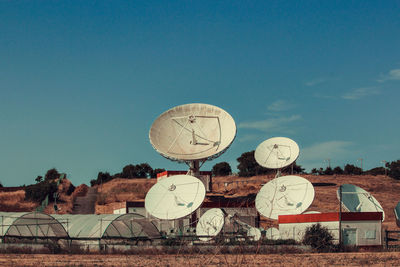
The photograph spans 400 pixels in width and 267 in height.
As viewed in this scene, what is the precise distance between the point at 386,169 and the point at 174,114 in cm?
7234

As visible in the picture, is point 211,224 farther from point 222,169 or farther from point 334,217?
point 222,169

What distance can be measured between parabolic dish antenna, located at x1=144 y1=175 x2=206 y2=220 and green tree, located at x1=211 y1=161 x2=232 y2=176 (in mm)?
75449

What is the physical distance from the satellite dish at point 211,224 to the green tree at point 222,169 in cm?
7922

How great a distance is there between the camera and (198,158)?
222 feet

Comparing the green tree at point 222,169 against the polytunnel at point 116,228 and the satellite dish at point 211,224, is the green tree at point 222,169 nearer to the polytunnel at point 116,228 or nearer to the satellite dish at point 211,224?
the satellite dish at point 211,224

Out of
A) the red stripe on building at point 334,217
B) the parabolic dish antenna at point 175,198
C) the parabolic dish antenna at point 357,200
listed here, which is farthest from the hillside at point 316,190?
the red stripe on building at point 334,217

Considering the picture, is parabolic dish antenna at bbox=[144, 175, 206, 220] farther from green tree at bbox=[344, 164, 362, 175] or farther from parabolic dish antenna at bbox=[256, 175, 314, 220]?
green tree at bbox=[344, 164, 362, 175]

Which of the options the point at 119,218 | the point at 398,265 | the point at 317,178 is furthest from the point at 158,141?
the point at 317,178

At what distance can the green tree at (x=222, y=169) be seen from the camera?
135 meters

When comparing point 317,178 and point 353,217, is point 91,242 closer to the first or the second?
point 353,217

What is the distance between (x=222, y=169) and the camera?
13562 centimetres

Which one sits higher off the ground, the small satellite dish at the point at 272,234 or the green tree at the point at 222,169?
the green tree at the point at 222,169

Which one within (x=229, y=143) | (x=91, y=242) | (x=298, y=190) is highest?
(x=229, y=143)

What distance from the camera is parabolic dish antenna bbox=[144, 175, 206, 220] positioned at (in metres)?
55.9
